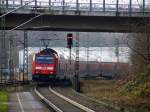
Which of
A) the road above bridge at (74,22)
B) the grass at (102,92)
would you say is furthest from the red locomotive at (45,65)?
the road above bridge at (74,22)

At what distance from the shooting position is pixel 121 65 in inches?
3875

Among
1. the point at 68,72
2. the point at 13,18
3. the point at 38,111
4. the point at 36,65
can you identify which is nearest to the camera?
the point at 38,111

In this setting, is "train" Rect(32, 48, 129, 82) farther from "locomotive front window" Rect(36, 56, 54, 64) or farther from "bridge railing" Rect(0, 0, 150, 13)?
"bridge railing" Rect(0, 0, 150, 13)

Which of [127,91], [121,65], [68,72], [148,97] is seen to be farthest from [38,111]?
[121,65]

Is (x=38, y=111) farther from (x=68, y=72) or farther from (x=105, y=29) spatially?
(x=68, y=72)

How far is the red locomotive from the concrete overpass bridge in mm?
7459

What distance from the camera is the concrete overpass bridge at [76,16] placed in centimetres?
5897

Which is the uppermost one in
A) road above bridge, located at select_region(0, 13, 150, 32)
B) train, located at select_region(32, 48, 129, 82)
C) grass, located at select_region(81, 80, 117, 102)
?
road above bridge, located at select_region(0, 13, 150, 32)

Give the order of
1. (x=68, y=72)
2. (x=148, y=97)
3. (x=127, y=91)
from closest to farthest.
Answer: (x=148, y=97), (x=127, y=91), (x=68, y=72)

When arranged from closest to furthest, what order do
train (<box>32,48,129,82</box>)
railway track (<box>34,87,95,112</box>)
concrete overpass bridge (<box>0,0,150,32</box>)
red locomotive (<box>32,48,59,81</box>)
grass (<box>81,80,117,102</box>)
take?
railway track (<box>34,87,95,112</box>), grass (<box>81,80,117,102</box>), concrete overpass bridge (<box>0,0,150,32</box>), red locomotive (<box>32,48,59,81</box>), train (<box>32,48,129,82</box>)

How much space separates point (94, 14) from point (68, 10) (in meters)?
2.75

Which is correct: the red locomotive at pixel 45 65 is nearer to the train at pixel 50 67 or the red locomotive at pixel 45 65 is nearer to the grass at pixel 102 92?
the train at pixel 50 67

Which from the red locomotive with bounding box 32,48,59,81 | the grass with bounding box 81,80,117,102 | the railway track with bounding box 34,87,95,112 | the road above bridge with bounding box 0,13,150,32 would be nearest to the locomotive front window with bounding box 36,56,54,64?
the red locomotive with bounding box 32,48,59,81

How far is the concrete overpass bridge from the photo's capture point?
193 feet
